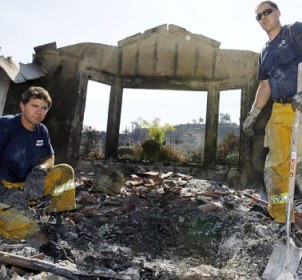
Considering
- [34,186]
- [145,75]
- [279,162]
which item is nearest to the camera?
[34,186]

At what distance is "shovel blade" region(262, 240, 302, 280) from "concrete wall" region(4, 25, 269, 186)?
575cm

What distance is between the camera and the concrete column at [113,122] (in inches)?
361

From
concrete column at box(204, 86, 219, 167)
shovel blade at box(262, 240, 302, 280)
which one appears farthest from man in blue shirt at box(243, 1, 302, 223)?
concrete column at box(204, 86, 219, 167)

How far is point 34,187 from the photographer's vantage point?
3.22 metres

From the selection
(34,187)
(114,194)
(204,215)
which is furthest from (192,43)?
(34,187)

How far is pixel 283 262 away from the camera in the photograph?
2.56m

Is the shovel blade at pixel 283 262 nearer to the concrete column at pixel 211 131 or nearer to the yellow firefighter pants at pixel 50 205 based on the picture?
the yellow firefighter pants at pixel 50 205

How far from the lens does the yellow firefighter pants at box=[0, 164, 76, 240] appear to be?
3.11m

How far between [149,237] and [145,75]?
619 centimetres

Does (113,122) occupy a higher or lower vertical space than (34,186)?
higher

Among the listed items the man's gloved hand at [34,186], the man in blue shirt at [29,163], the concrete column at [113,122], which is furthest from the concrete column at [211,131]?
the man's gloved hand at [34,186]

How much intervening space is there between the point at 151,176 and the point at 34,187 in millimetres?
3029

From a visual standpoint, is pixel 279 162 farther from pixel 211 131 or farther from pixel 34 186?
pixel 211 131

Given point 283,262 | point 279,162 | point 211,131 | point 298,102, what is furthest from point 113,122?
point 283,262
